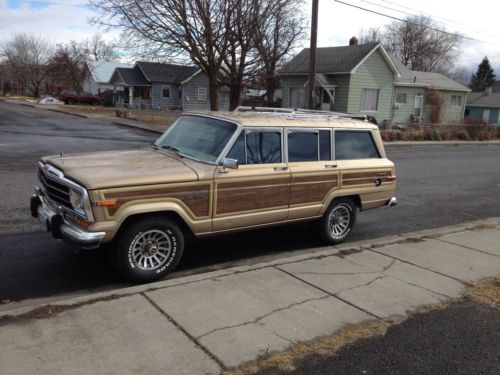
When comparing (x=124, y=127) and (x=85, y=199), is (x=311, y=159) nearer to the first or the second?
(x=85, y=199)

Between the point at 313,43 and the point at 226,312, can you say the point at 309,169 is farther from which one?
the point at 313,43

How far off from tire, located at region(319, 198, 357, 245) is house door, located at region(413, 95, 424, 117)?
32.1m

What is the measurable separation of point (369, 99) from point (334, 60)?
366 centimetres

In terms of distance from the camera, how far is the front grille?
475 cm

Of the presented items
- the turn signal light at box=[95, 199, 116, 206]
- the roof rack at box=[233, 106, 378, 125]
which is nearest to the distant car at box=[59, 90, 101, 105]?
the roof rack at box=[233, 106, 378, 125]

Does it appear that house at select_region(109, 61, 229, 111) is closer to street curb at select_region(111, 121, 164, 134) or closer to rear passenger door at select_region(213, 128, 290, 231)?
street curb at select_region(111, 121, 164, 134)

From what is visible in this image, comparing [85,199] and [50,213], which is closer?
[85,199]

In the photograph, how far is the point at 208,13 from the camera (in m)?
22.5

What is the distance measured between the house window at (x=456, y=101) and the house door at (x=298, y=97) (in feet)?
50.9

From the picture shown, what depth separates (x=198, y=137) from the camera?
585 cm

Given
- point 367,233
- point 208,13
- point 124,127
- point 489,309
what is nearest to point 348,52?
point 208,13

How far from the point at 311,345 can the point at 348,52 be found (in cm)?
3171

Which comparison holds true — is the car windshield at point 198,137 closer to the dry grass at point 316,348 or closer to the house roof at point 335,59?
the dry grass at point 316,348

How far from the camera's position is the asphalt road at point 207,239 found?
5.10m
